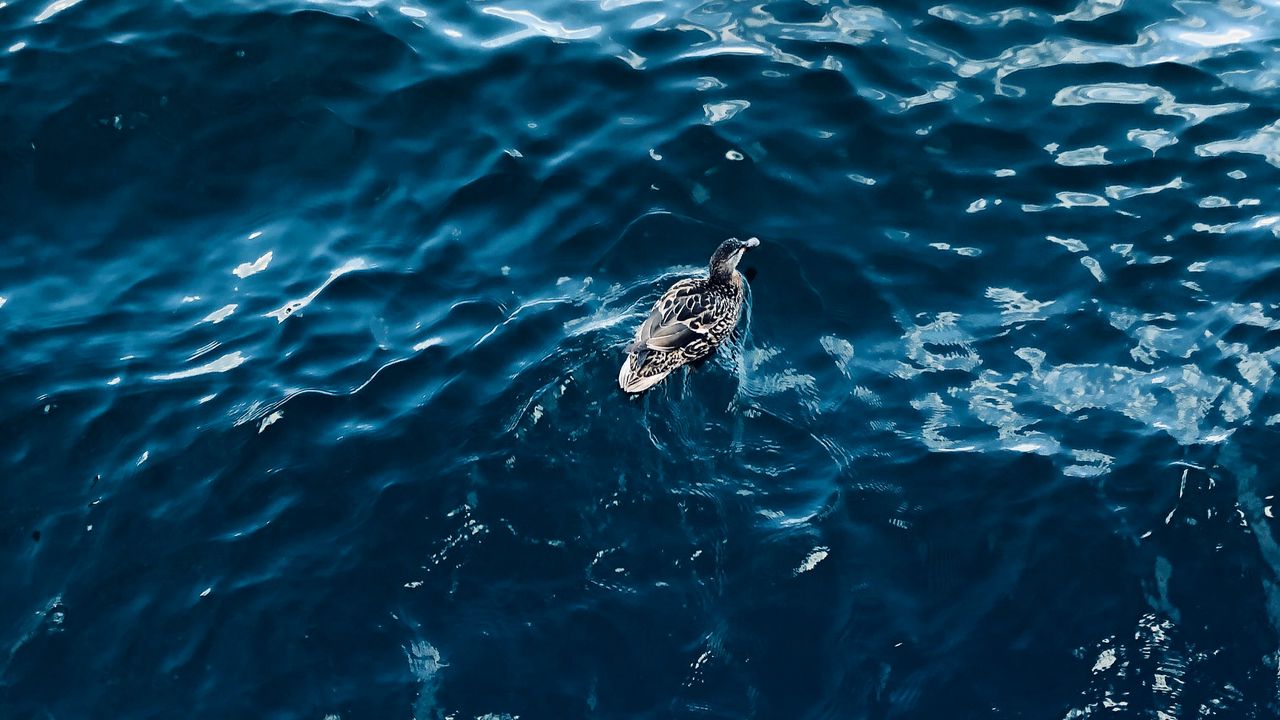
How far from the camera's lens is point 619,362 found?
34.9 ft

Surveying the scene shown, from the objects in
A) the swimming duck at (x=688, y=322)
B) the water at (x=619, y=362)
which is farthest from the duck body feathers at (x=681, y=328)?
the water at (x=619, y=362)

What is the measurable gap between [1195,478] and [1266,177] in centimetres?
410

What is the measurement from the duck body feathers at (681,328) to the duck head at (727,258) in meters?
0.05

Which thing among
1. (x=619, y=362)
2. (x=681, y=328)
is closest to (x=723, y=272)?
(x=681, y=328)

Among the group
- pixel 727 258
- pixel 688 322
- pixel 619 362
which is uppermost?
pixel 727 258

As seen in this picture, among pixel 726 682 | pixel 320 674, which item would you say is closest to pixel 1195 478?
pixel 726 682

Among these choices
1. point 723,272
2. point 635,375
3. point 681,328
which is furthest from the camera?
point 723,272

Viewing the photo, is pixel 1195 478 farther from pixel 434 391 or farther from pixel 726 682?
pixel 434 391

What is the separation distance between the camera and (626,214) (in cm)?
1216

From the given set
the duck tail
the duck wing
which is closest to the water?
the duck tail

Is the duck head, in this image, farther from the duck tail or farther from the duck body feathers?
the duck tail

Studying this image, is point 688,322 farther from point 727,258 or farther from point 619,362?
point 727,258

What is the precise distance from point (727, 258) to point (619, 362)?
4.79 ft

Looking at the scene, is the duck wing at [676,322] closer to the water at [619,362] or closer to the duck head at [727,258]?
the duck head at [727,258]
